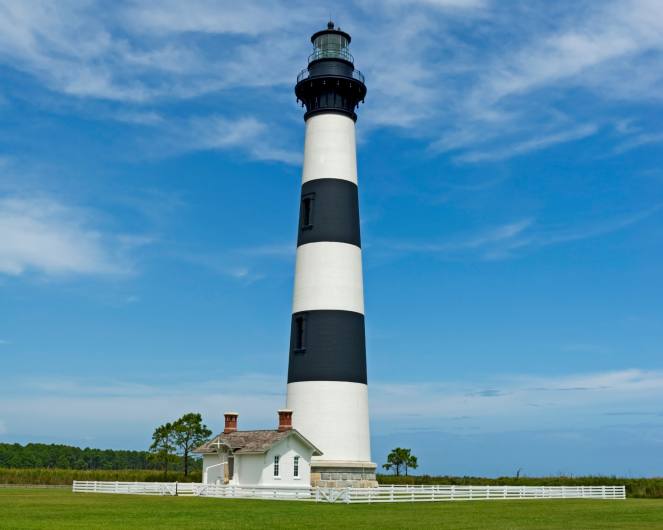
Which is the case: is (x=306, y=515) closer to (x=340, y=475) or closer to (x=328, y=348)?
(x=328, y=348)

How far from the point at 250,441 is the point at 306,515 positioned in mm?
14568

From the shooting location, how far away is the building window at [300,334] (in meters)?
37.3

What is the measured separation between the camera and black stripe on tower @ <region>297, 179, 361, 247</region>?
38281 mm

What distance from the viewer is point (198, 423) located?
5756 cm

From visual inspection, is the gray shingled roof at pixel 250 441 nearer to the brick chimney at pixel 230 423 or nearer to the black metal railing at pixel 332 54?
the brick chimney at pixel 230 423

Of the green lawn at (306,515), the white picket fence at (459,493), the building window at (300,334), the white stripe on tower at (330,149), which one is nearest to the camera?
the green lawn at (306,515)

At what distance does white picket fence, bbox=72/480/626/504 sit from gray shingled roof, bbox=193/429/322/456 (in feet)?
6.67

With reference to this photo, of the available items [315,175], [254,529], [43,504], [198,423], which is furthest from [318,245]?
[198,423]

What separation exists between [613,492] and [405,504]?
16.7 metres

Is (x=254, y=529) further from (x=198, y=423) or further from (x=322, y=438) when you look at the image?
(x=198, y=423)

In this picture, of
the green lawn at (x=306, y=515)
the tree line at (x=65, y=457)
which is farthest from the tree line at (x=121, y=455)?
the green lawn at (x=306, y=515)

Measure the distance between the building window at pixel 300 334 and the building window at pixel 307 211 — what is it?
4.55 metres

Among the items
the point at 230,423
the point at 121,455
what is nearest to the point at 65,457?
the point at 121,455

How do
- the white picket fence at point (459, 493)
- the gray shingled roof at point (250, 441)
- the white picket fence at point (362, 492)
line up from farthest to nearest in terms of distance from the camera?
the gray shingled roof at point (250, 441) → the white picket fence at point (362, 492) → the white picket fence at point (459, 493)
